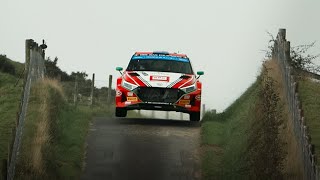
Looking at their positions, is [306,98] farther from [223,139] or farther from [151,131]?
[151,131]

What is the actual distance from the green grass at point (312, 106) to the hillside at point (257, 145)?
2.14ft

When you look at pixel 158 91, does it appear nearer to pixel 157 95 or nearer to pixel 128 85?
pixel 157 95

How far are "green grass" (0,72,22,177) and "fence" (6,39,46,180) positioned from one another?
2.99 feet

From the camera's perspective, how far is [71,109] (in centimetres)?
2120

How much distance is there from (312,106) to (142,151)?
4.20 m

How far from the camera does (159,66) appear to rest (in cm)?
2053

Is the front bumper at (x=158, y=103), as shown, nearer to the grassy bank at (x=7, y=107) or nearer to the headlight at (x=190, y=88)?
the headlight at (x=190, y=88)

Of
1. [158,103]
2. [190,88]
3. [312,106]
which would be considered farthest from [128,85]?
[312,106]

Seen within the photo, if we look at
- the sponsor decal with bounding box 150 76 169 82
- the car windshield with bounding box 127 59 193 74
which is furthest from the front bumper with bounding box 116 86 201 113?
the car windshield with bounding box 127 59 193 74

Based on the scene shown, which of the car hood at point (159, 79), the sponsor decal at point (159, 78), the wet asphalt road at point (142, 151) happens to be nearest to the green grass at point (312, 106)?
the wet asphalt road at point (142, 151)

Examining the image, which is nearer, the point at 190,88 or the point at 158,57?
the point at 190,88

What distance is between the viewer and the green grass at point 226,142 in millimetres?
13906

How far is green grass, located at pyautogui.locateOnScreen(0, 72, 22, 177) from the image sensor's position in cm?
1514

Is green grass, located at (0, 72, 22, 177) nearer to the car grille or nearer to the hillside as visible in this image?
the car grille
